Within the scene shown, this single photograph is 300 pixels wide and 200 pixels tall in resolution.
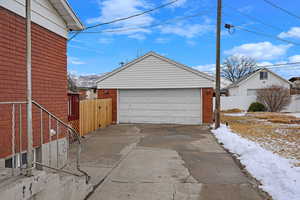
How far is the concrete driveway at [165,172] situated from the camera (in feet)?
12.9

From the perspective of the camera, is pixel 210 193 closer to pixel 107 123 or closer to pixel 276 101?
pixel 107 123

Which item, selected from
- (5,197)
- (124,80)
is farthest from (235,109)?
(5,197)

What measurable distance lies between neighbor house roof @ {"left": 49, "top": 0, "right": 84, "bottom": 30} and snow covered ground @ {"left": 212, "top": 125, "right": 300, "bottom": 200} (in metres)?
5.86

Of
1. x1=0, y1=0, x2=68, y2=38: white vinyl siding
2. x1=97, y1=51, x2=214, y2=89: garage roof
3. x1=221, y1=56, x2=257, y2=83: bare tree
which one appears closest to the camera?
x1=0, y1=0, x2=68, y2=38: white vinyl siding

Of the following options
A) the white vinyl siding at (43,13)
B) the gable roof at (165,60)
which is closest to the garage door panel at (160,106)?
the gable roof at (165,60)

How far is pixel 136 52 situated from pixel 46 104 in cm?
2633

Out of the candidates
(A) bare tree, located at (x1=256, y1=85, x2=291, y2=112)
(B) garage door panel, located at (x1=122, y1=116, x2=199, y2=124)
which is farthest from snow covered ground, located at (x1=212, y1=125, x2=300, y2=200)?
(A) bare tree, located at (x1=256, y1=85, x2=291, y2=112)

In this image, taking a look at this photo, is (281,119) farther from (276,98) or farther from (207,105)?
(276,98)

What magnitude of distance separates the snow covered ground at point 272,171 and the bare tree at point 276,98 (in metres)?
18.4

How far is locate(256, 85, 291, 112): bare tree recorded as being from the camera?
2243 cm

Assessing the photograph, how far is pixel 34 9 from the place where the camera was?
476cm

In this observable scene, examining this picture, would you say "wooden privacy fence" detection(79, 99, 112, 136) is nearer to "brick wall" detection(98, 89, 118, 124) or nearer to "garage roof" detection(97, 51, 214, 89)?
"brick wall" detection(98, 89, 118, 124)

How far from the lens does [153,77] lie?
14.0m

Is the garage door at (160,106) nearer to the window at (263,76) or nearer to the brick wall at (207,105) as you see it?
the brick wall at (207,105)
